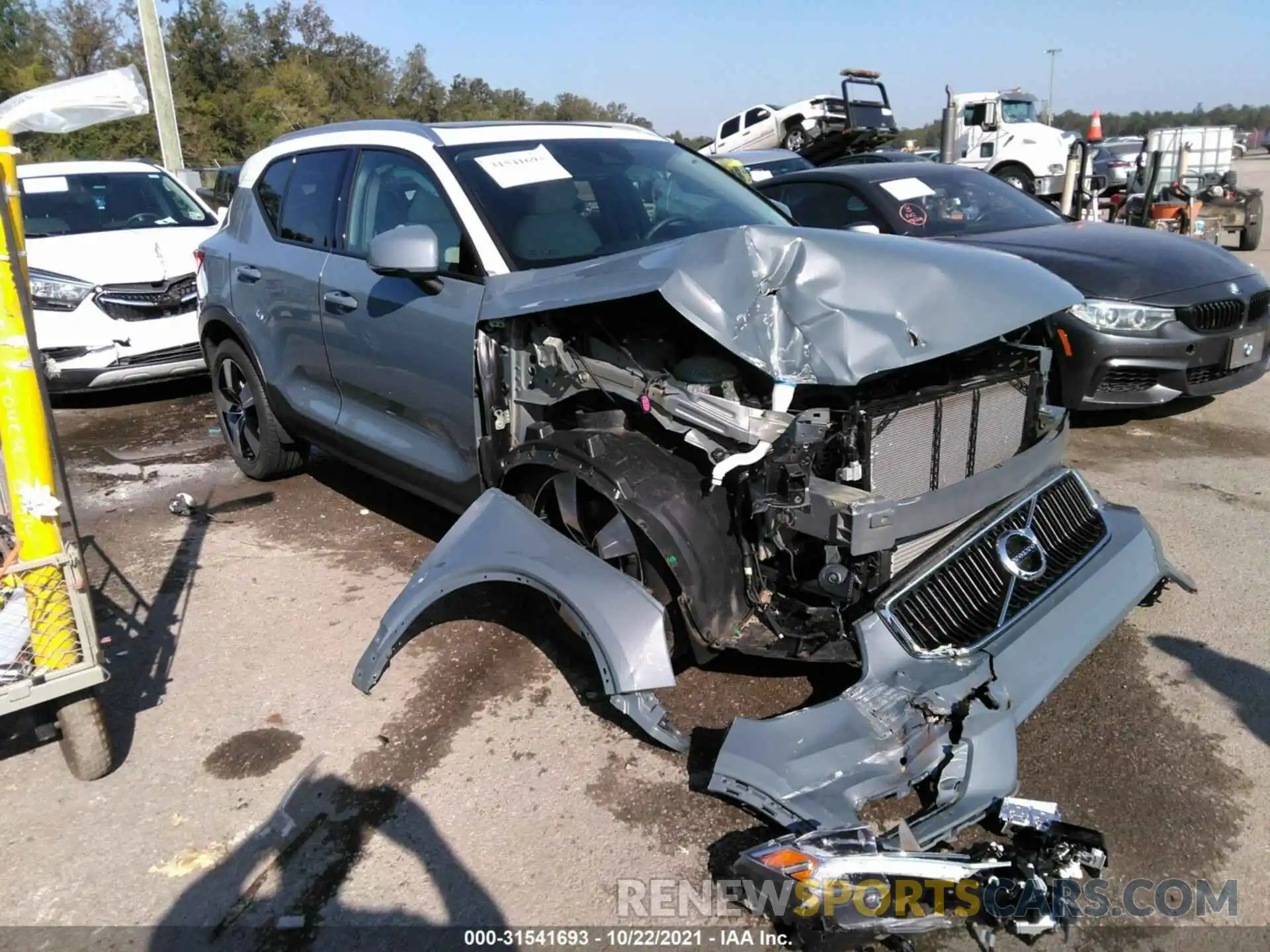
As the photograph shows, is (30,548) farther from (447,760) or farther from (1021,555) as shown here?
(1021,555)

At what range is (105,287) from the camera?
734cm

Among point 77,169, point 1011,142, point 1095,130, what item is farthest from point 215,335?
point 1011,142

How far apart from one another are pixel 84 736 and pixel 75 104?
6.56 feet

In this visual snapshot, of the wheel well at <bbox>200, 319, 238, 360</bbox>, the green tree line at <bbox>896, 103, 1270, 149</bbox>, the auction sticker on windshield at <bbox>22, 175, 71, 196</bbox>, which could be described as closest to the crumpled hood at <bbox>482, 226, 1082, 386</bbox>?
the wheel well at <bbox>200, 319, 238, 360</bbox>

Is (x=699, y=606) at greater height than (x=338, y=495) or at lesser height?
greater

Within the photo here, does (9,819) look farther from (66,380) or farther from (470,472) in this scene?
(66,380)

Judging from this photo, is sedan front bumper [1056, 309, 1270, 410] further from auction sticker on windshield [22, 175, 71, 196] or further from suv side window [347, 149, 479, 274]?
auction sticker on windshield [22, 175, 71, 196]

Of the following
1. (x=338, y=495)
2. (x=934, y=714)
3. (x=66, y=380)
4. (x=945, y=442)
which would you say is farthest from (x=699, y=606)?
(x=66, y=380)

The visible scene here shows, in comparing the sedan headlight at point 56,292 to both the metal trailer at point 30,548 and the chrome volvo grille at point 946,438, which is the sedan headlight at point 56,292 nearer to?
the metal trailer at point 30,548

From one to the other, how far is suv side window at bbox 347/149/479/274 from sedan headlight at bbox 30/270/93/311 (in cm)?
407

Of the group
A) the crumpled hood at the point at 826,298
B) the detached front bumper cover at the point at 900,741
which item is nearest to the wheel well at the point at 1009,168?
the crumpled hood at the point at 826,298

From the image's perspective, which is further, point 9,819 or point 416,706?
point 416,706

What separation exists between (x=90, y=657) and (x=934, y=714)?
2483 millimetres

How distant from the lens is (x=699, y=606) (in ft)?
9.34
